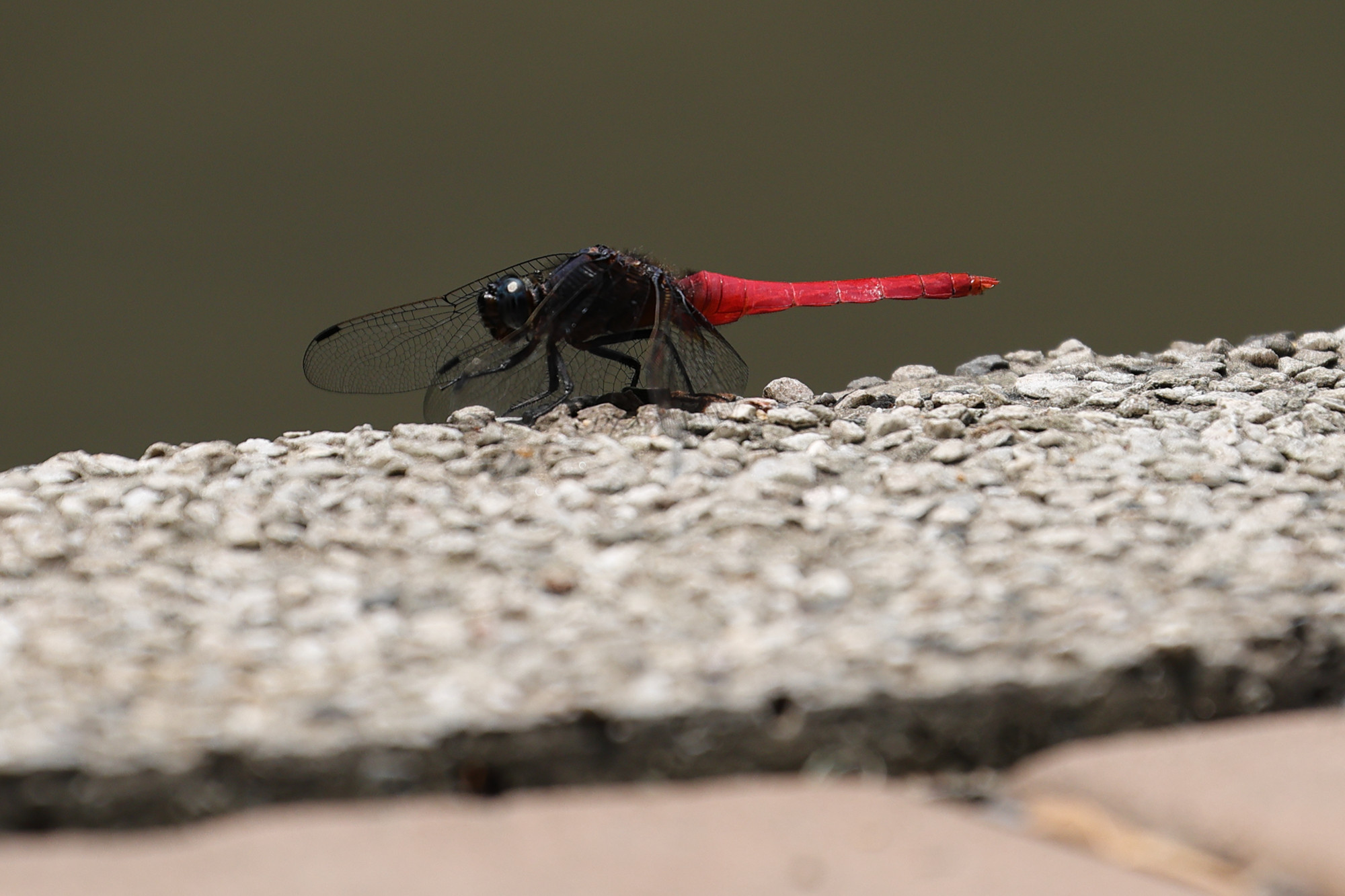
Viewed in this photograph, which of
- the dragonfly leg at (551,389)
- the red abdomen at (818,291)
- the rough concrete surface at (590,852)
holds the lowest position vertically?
the rough concrete surface at (590,852)

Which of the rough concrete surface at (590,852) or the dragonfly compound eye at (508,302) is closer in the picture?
the rough concrete surface at (590,852)

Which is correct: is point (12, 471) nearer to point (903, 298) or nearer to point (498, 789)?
point (498, 789)

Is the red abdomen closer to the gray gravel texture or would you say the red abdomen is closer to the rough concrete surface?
the gray gravel texture

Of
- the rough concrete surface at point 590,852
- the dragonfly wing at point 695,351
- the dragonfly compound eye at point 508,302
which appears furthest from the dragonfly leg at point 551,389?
the rough concrete surface at point 590,852

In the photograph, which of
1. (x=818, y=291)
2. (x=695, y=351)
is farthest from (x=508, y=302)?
(x=818, y=291)

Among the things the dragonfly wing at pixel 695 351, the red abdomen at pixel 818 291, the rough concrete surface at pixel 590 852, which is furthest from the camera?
the red abdomen at pixel 818 291

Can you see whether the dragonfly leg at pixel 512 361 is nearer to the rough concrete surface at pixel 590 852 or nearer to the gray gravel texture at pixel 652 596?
the gray gravel texture at pixel 652 596

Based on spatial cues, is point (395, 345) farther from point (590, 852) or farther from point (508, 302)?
point (590, 852)
